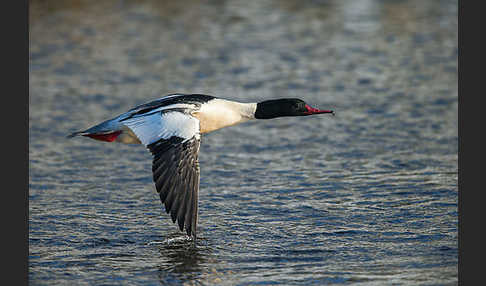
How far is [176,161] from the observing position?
6980 millimetres

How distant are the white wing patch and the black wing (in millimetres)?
90

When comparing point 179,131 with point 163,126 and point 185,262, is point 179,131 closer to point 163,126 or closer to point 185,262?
point 163,126

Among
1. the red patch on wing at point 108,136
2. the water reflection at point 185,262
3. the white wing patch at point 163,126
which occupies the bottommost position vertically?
the water reflection at point 185,262

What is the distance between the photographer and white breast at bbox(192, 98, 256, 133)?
8133 mm

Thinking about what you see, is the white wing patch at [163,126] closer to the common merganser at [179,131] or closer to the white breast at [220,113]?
the common merganser at [179,131]

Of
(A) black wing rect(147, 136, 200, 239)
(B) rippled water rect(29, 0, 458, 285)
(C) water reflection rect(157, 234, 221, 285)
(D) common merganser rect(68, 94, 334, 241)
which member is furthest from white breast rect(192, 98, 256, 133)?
(C) water reflection rect(157, 234, 221, 285)

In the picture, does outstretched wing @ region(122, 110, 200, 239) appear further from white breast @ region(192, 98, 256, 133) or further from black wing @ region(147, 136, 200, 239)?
white breast @ region(192, 98, 256, 133)

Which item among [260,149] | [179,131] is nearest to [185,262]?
[179,131]

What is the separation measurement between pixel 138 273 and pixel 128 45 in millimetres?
9860

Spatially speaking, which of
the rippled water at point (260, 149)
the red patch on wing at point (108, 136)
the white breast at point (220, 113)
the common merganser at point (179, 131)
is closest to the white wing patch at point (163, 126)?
the common merganser at point (179, 131)

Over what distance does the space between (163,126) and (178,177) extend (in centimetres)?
69

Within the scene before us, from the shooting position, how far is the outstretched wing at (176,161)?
6797mm

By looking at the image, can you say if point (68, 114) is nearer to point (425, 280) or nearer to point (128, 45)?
point (128, 45)

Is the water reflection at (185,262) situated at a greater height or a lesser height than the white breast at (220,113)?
lesser
